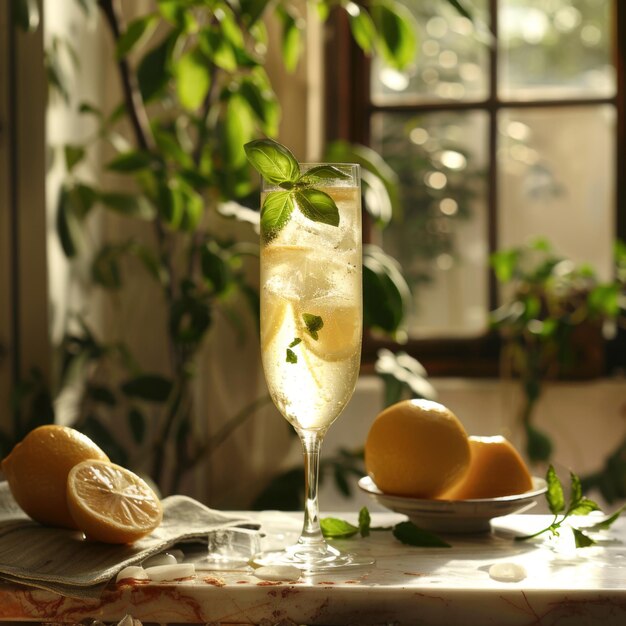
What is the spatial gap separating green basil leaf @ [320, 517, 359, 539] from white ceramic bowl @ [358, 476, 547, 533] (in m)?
0.04

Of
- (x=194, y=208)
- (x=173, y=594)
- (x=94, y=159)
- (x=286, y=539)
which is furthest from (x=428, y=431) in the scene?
(x=94, y=159)

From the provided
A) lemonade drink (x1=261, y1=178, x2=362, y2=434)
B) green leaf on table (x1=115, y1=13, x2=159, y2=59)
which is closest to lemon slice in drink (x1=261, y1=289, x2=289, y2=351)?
lemonade drink (x1=261, y1=178, x2=362, y2=434)

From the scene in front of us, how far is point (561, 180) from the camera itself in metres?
2.77

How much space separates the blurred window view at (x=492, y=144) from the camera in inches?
108

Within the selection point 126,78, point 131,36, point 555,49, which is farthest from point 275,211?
point 555,49

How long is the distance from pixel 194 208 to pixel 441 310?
38.4 inches

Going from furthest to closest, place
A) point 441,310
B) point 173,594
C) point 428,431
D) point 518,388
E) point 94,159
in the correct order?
1. point 441,310
2. point 518,388
3. point 94,159
4. point 428,431
5. point 173,594

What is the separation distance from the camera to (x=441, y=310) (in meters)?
2.81

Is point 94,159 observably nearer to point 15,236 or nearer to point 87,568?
point 15,236

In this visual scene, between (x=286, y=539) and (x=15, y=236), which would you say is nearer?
(x=286, y=539)

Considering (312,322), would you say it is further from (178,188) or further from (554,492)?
(178,188)

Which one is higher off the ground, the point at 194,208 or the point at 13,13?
the point at 13,13

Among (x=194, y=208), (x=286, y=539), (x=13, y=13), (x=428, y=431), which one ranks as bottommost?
(x=286, y=539)

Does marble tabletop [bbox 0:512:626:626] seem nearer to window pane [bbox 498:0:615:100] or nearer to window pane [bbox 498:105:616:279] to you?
window pane [bbox 498:105:616:279]
